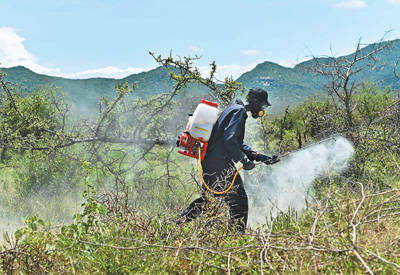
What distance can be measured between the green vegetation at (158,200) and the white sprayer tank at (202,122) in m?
0.53

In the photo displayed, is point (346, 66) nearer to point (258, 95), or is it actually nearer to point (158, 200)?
point (258, 95)

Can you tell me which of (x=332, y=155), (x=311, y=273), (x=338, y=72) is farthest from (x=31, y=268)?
(x=338, y=72)

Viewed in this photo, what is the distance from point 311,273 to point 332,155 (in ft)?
11.7

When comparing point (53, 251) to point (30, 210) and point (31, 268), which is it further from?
point (30, 210)

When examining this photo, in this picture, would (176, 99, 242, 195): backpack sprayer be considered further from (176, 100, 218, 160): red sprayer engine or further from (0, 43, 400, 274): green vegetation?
(0, 43, 400, 274): green vegetation

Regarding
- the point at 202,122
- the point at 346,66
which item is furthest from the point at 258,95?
the point at 346,66

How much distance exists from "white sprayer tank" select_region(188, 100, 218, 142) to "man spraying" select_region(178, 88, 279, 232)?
0.12 metres

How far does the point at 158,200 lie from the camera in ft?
16.0

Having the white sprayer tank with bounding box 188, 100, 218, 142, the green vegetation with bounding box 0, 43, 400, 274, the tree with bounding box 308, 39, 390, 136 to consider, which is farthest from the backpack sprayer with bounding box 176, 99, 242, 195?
the tree with bounding box 308, 39, 390, 136

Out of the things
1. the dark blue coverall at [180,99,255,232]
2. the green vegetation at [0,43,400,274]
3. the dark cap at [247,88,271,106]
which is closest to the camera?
the green vegetation at [0,43,400,274]

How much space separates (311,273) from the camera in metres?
1.92

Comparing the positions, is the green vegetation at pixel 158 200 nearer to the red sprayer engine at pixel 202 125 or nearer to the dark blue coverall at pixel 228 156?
the dark blue coverall at pixel 228 156

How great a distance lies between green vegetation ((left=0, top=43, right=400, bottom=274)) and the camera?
2.11 metres

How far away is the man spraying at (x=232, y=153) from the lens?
12.3ft
